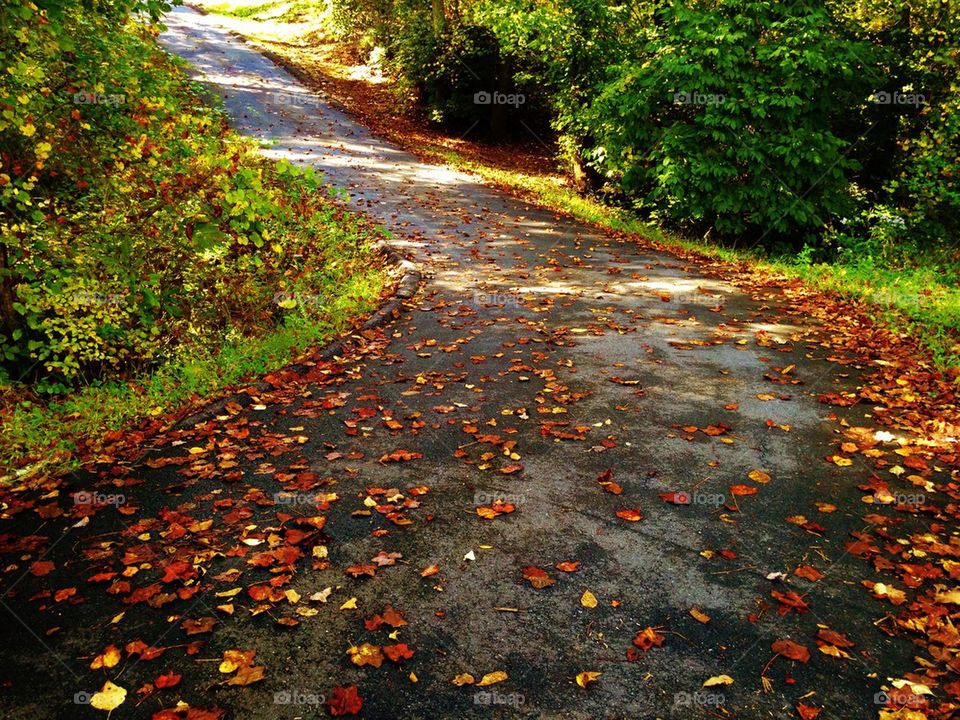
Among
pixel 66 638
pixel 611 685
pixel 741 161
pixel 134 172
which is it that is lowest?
Answer: pixel 66 638

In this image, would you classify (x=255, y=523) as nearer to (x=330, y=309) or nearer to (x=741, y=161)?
(x=330, y=309)

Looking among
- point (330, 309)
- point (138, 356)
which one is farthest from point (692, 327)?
point (138, 356)

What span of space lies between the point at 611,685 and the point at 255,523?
8.36ft

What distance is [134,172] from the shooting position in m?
6.64
